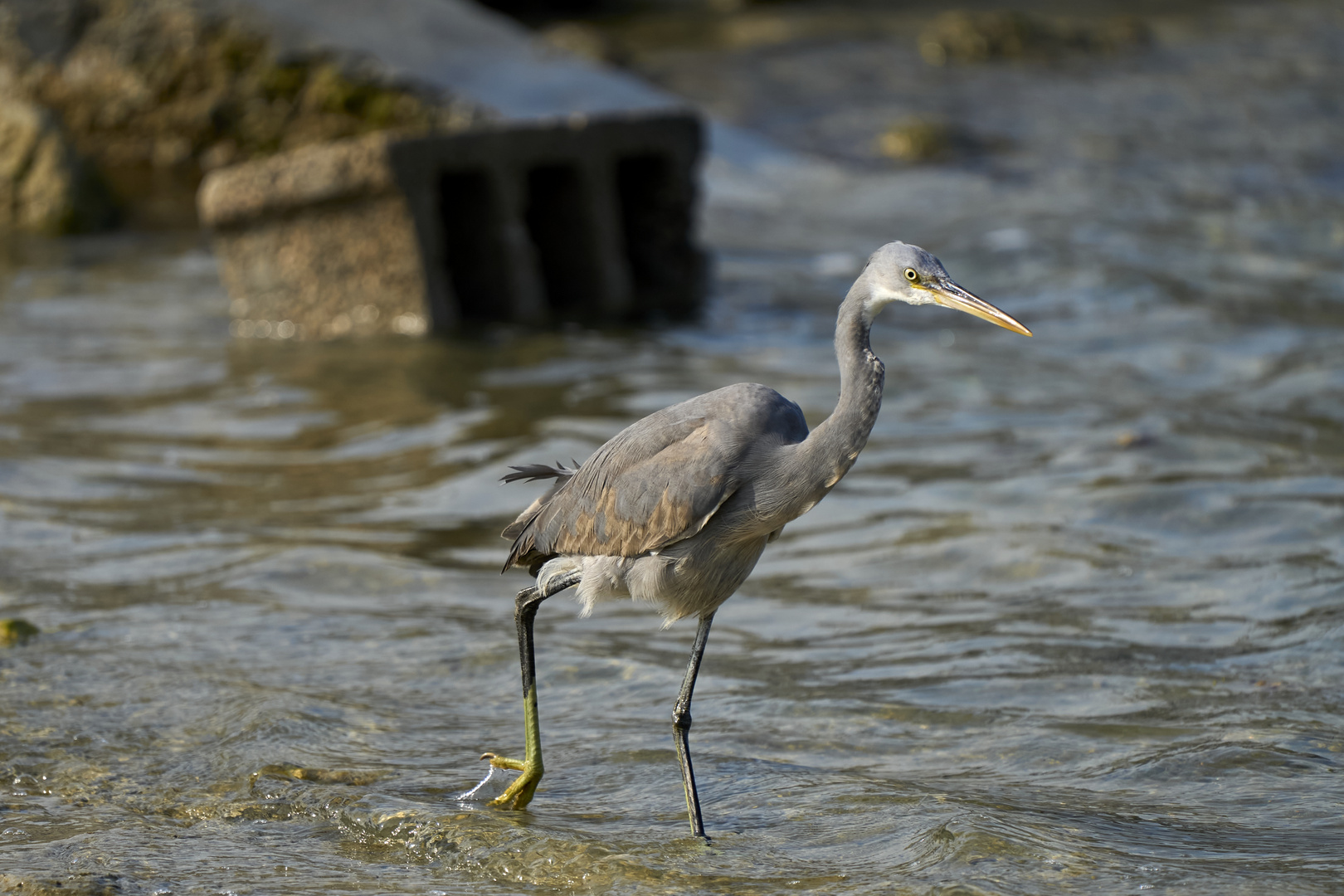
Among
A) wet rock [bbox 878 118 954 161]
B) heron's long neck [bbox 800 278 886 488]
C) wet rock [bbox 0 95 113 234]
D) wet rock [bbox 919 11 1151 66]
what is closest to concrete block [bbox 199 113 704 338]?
wet rock [bbox 0 95 113 234]

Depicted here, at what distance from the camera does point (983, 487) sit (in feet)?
22.3

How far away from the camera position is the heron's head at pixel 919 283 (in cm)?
322

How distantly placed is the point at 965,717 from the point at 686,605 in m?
1.44

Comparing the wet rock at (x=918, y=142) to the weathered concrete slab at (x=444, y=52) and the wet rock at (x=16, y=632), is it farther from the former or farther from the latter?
the wet rock at (x=16, y=632)

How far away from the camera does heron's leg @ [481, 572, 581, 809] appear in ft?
12.6

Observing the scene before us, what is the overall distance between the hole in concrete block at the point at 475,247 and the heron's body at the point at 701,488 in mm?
6295

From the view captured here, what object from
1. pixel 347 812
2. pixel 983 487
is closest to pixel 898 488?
pixel 983 487

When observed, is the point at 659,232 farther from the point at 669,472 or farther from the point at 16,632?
the point at 669,472

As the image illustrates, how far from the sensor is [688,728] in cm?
375

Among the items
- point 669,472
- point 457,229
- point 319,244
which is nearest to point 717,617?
point 669,472

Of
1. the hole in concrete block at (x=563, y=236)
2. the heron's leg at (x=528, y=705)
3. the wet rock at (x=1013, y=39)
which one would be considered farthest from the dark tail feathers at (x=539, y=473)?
the wet rock at (x=1013, y=39)

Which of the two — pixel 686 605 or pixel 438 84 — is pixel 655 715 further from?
pixel 438 84

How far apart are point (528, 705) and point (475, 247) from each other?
22.6 ft

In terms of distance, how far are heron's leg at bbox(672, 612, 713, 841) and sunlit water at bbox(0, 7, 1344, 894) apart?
0.08m
